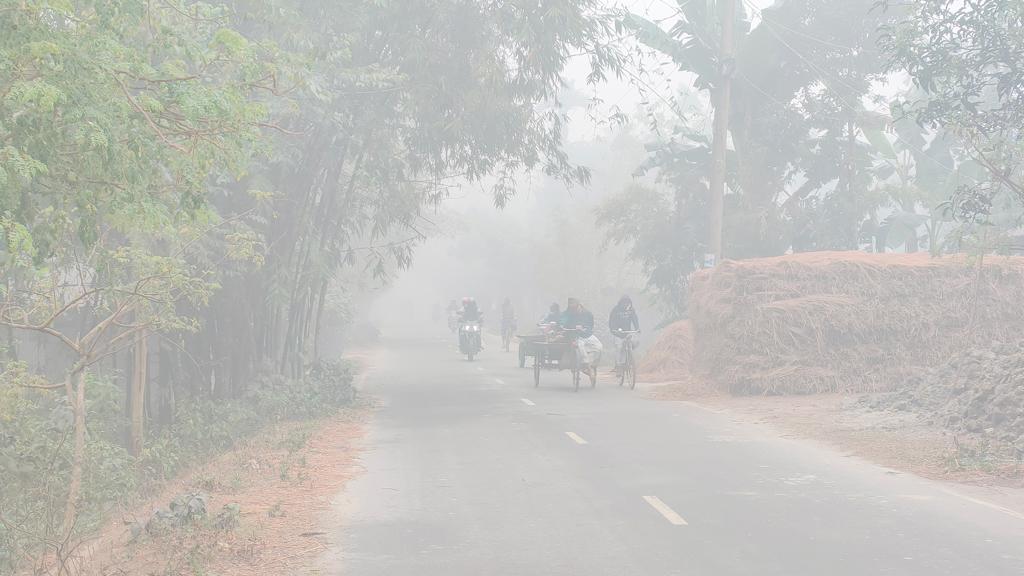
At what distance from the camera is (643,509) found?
32.2 feet

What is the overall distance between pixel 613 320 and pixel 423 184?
514cm

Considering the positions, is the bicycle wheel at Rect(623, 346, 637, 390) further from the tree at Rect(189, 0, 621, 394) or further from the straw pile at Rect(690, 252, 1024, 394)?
the tree at Rect(189, 0, 621, 394)

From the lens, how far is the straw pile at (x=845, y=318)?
2164 centimetres

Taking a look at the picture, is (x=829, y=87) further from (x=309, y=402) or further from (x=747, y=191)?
(x=309, y=402)

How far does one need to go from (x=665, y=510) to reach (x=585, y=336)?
45.6 feet

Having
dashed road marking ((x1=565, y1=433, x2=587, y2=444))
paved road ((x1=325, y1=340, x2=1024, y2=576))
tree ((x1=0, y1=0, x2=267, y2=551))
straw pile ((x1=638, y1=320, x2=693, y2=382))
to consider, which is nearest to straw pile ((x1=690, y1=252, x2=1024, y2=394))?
paved road ((x1=325, y1=340, x2=1024, y2=576))

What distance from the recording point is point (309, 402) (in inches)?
757

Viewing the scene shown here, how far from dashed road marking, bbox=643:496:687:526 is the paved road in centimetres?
2

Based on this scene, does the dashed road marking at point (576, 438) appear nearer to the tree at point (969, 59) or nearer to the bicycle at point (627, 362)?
the tree at point (969, 59)

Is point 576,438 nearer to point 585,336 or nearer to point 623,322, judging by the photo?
point 585,336

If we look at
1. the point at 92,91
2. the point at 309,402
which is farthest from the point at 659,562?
the point at 309,402

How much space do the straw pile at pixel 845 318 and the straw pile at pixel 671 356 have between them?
5.24 metres

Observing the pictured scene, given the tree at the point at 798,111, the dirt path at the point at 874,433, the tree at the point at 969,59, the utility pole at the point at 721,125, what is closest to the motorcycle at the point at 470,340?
the tree at the point at 798,111

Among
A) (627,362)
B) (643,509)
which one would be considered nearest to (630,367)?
(627,362)
